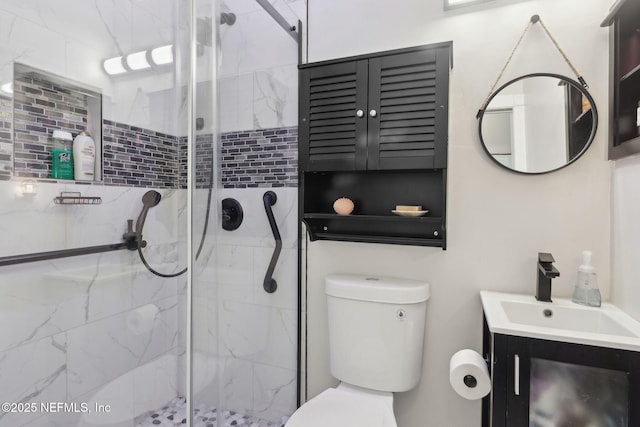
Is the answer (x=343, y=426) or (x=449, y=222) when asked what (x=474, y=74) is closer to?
(x=449, y=222)

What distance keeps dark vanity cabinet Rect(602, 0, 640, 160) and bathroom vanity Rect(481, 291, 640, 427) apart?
1.96ft

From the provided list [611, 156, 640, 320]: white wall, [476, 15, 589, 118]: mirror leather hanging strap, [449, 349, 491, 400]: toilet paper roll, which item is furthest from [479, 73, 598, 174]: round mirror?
[449, 349, 491, 400]: toilet paper roll

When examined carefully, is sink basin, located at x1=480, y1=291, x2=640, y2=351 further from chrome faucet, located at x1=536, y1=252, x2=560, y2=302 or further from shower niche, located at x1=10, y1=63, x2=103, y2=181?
shower niche, located at x1=10, y1=63, x2=103, y2=181

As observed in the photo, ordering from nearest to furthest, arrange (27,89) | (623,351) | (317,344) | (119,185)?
(623,351)
(27,89)
(119,185)
(317,344)

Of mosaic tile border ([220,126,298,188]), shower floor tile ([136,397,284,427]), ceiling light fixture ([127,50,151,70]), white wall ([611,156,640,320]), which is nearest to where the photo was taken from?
white wall ([611,156,640,320])

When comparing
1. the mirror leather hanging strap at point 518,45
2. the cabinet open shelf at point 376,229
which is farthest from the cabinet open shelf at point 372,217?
the mirror leather hanging strap at point 518,45

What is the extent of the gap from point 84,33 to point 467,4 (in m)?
1.51

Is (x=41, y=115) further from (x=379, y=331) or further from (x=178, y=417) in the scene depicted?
(x=379, y=331)

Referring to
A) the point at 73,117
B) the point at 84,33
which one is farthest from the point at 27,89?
the point at 84,33

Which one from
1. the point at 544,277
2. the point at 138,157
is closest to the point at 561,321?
the point at 544,277

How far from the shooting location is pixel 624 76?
116 cm

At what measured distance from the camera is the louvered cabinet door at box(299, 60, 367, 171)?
1.47 metres

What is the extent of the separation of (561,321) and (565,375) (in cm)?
27

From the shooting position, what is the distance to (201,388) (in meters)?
1.30
